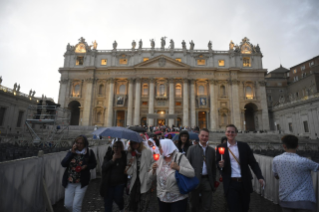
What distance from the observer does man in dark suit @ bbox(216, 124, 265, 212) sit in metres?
3.57

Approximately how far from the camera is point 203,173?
450 cm

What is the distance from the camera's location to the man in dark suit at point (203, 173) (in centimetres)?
437

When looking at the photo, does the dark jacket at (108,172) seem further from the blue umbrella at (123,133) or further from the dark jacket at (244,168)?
the dark jacket at (244,168)

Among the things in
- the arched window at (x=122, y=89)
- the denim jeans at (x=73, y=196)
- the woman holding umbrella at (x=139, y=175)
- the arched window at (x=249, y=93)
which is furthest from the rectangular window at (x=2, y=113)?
the arched window at (x=249, y=93)

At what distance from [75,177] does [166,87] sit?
38020 mm

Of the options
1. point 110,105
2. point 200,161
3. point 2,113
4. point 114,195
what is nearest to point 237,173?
point 200,161

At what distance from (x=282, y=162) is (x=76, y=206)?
4459mm

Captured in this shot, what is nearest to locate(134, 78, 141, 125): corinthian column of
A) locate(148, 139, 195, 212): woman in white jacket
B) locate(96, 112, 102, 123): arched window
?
locate(96, 112, 102, 123): arched window

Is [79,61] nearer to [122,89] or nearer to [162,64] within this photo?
[122,89]

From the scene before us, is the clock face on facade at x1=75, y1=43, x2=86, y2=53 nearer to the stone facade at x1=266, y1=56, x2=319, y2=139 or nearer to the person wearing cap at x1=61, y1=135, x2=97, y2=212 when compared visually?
the person wearing cap at x1=61, y1=135, x2=97, y2=212

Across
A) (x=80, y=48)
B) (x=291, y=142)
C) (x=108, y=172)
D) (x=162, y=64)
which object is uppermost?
(x=80, y=48)

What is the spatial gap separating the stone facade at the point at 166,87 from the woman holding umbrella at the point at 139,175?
34.0 m

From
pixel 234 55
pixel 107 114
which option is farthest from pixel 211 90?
pixel 107 114

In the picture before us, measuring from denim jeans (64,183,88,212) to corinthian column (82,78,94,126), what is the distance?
3784cm
